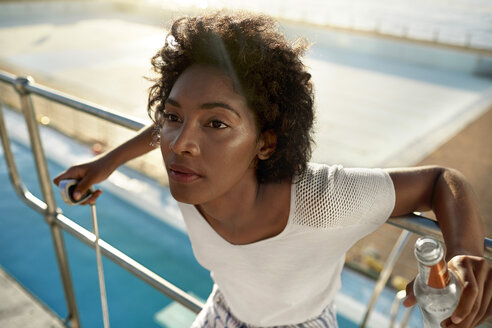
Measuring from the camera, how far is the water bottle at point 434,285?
0.45 meters

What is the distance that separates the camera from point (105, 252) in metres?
1.28

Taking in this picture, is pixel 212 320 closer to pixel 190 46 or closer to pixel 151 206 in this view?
pixel 190 46

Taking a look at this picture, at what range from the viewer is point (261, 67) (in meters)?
0.77

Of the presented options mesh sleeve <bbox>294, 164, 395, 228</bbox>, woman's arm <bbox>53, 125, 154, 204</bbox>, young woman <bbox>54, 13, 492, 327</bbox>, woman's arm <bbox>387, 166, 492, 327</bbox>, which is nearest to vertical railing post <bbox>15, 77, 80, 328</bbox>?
woman's arm <bbox>53, 125, 154, 204</bbox>

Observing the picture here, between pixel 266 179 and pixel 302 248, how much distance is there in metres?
0.15

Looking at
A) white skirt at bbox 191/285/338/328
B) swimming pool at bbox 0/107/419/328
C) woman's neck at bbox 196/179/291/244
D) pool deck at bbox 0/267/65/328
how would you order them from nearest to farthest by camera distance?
woman's neck at bbox 196/179/291/244
white skirt at bbox 191/285/338/328
pool deck at bbox 0/267/65/328
swimming pool at bbox 0/107/419/328

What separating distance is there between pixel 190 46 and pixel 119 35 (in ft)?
54.2

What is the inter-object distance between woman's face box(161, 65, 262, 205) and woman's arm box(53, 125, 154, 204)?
31 centimetres

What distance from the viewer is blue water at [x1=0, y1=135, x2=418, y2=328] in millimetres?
2334

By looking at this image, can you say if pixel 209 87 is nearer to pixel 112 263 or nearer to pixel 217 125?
pixel 217 125

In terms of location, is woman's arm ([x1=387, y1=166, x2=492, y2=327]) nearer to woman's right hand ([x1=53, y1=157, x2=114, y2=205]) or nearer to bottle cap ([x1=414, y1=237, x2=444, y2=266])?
bottle cap ([x1=414, y1=237, x2=444, y2=266])

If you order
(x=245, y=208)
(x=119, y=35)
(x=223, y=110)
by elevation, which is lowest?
(x=119, y=35)

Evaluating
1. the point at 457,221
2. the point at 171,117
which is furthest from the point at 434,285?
the point at 171,117

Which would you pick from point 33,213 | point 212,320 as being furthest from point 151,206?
point 212,320
